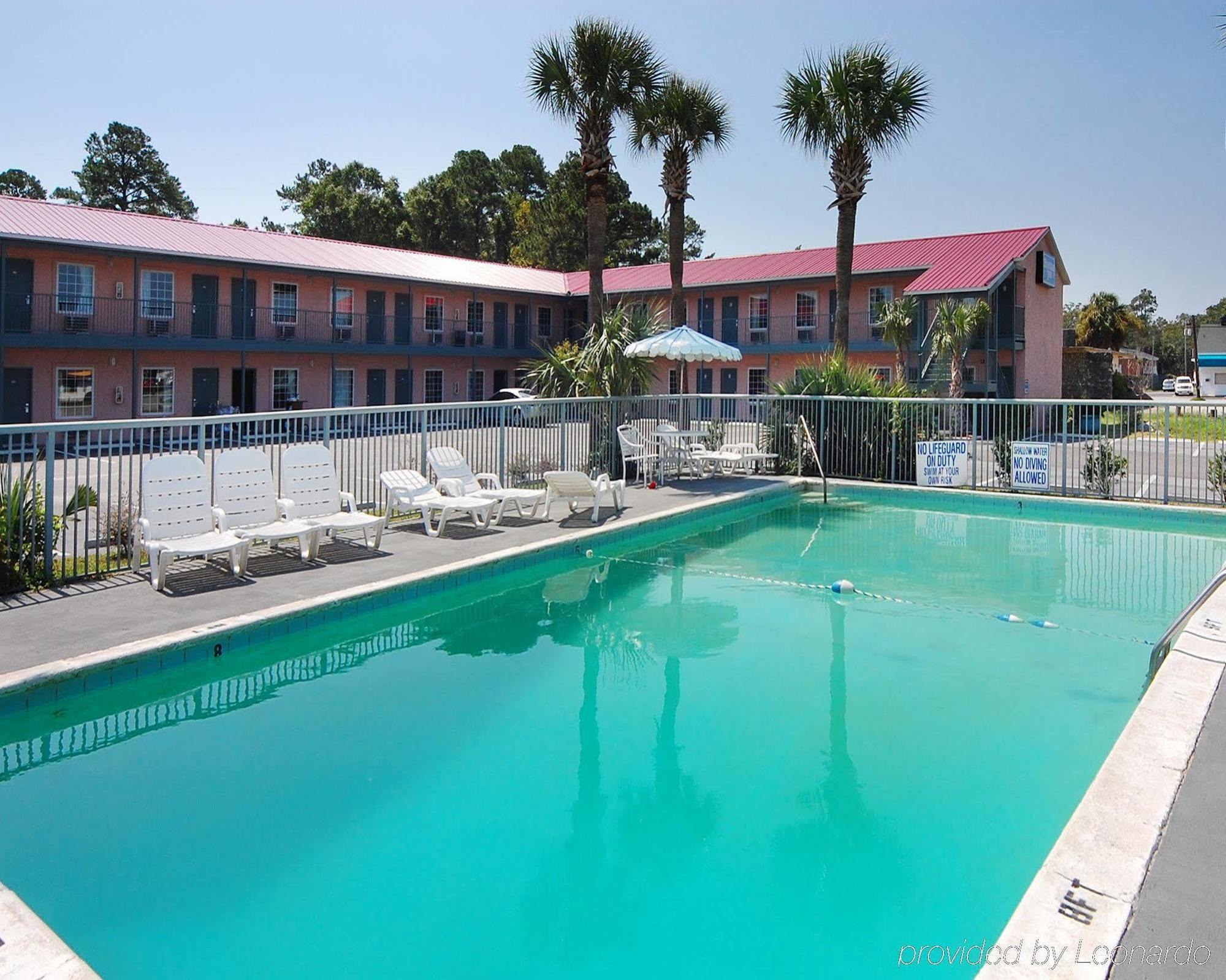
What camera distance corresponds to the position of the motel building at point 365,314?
82.8 ft

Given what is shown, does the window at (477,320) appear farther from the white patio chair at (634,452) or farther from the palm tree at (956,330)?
the white patio chair at (634,452)

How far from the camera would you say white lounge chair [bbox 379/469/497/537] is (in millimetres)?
11125

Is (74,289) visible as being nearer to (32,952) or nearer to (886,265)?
(886,265)

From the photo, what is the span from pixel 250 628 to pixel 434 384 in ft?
97.6

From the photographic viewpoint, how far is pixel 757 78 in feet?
77.1

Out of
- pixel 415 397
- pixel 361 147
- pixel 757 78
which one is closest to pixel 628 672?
pixel 757 78

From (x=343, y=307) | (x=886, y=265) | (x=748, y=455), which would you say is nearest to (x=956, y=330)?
(x=886, y=265)

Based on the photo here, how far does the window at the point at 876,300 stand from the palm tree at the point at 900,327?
1.53 m

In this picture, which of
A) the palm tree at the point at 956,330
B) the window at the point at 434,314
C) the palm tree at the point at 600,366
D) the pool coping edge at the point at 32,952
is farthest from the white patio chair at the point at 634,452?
the window at the point at 434,314

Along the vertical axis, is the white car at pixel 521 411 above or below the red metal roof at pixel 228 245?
below

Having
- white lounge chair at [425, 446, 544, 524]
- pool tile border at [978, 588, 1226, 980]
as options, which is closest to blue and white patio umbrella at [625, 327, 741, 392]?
white lounge chair at [425, 446, 544, 524]

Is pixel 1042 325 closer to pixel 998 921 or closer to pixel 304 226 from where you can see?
pixel 998 921

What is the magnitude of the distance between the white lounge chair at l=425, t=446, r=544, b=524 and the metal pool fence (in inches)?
15.6

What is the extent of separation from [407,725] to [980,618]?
558 cm
